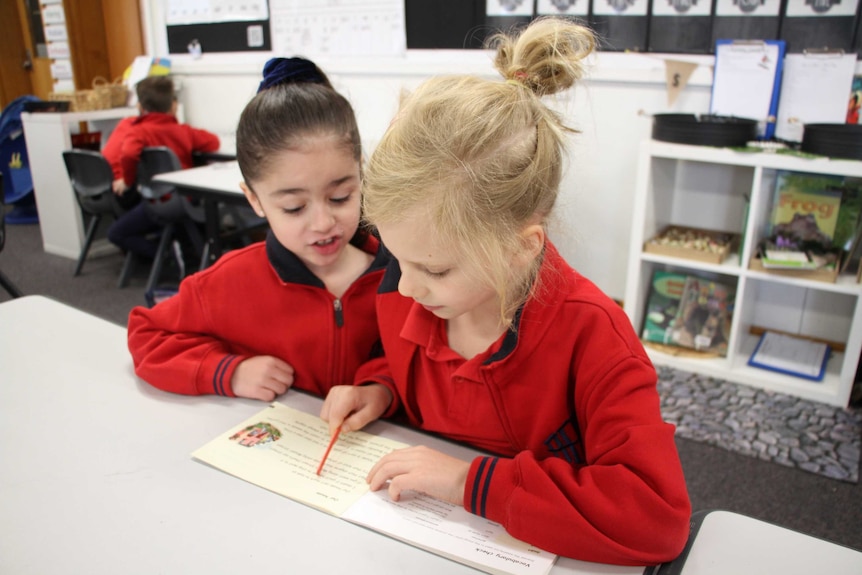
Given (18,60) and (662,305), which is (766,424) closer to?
(662,305)

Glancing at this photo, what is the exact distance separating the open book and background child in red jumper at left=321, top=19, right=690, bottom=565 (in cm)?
2

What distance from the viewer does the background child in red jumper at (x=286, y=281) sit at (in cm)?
105

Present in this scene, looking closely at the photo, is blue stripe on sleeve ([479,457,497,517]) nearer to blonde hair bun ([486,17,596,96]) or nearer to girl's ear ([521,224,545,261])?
girl's ear ([521,224,545,261])

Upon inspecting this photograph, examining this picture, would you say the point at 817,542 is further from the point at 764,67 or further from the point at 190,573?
the point at 764,67

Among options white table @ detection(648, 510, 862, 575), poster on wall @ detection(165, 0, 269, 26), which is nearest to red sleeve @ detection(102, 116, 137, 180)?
poster on wall @ detection(165, 0, 269, 26)

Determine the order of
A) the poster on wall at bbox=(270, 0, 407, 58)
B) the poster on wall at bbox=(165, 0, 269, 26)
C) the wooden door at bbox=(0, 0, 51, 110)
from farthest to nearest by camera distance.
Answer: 1. the wooden door at bbox=(0, 0, 51, 110)
2. the poster on wall at bbox=(165, 0, 269, 26)
3. the poster on wall at bbox=(270, 0, 407, 58)

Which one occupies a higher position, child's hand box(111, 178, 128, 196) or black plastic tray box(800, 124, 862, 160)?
black plastic tray box(800, 124, 862, 160)

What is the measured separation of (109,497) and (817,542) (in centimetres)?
84

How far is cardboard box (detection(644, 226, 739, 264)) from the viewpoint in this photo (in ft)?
7.89

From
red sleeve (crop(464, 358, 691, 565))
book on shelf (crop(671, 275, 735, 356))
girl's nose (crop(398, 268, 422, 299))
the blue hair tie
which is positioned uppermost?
the blue hair tie

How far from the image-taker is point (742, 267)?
231 cm

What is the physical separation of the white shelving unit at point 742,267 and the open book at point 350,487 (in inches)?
71.3

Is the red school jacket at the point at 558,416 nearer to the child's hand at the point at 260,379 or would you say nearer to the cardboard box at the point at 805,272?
the child's hand at the point at 260,379

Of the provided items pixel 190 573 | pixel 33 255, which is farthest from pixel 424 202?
pixel 33 255
